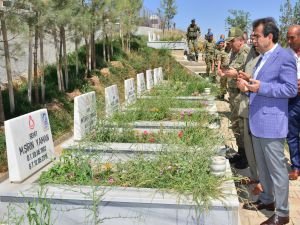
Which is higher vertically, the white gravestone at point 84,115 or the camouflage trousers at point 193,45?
the camouflage trousers at point 193,45

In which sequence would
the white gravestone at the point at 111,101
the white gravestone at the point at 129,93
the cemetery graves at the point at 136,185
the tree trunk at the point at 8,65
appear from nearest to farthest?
the cemetery graves at the point at 136,185 < the white gravestone at the point at 111,101 < the tree trunk at the point at 8,65 < the white gravestone at the point at 129,93

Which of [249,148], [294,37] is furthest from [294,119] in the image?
[294,37]

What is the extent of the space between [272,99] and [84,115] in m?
2.38

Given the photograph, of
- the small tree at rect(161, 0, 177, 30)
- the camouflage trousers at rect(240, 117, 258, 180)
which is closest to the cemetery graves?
the camouflage trousers at rect(240, 117, 258, 180)

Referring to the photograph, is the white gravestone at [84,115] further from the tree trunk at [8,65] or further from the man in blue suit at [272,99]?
the tree trunk at [8,65]

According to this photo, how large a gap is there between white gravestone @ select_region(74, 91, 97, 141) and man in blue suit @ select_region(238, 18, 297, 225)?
209 cm

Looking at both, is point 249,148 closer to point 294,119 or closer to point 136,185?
point 294,119

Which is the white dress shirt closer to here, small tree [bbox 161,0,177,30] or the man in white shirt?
the man in white shirt

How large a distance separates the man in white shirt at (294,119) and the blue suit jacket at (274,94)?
1547mm

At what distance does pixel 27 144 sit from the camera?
3750 millimetres

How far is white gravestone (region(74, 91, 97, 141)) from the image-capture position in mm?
4787

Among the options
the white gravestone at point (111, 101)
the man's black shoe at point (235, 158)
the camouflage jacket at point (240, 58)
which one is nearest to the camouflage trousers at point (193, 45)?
the white gravestone at point (111, 101)

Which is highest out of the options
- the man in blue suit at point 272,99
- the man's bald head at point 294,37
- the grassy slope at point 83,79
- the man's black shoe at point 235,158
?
the man's bald head at point 294,37

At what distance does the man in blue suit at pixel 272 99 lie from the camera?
11.0ft
